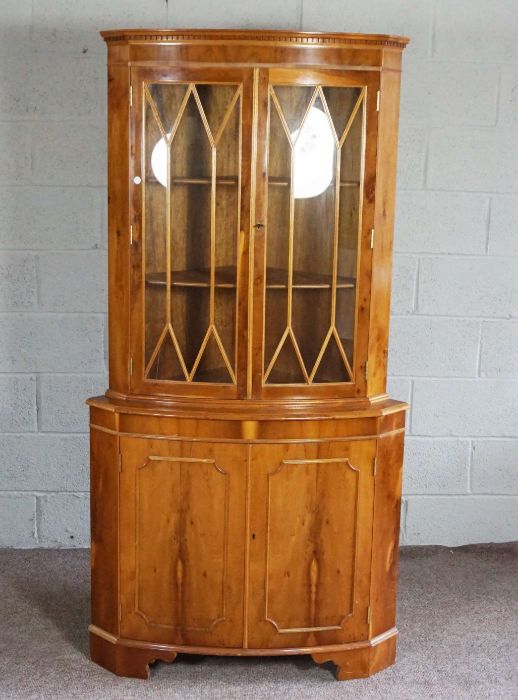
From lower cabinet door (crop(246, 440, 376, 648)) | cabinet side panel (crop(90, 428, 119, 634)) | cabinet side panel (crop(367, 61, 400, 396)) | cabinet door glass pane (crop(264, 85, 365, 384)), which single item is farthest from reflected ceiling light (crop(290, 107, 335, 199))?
cabinet side panel (crop(90, 428, 119, 634))

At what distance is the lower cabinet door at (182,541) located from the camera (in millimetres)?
2736

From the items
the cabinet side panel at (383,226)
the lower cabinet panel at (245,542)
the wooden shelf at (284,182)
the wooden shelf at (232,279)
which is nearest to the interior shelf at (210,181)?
the wooden shelf at (284,182)

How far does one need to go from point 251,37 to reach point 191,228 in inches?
21.8

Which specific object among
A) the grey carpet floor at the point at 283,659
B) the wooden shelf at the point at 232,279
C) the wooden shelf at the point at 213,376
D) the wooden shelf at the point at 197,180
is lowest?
the grey carpet floor at the point at 283,659

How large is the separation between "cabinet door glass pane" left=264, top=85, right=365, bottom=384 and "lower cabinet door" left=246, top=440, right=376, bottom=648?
0.81ft

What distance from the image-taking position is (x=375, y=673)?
2.87m

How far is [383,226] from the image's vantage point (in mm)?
2727

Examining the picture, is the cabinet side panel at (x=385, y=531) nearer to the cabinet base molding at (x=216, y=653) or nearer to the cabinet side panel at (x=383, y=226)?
the cabinet base molding at (x=216, y=653)

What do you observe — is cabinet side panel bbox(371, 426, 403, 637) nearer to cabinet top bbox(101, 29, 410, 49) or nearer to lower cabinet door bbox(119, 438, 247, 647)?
lower cabinet door bbox(119, 438, 247, 647)

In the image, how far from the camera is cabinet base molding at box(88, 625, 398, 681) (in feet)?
9.21

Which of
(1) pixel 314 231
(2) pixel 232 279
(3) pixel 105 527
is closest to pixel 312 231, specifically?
(1) pixel 314 231

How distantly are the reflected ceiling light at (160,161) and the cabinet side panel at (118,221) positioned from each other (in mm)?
77

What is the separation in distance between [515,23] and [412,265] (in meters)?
0.99

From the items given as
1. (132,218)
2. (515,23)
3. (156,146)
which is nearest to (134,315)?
(132,218)
